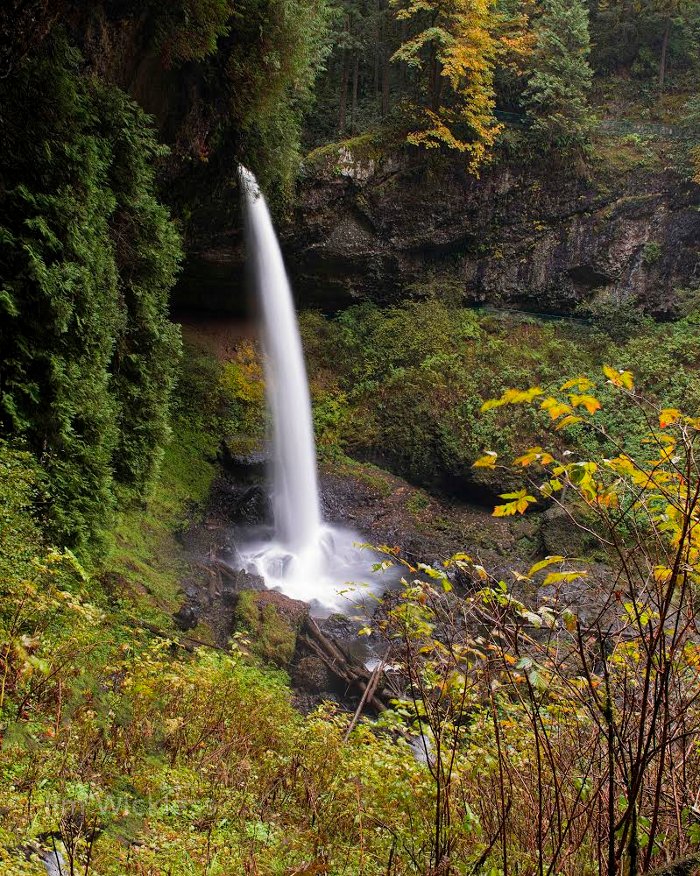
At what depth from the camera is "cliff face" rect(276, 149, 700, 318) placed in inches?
603

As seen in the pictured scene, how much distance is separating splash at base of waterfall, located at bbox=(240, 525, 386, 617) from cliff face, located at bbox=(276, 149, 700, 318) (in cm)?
757

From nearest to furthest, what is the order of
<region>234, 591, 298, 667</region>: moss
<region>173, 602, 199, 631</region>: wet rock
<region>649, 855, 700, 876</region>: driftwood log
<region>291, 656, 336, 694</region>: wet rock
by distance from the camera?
<region>649, 855, 700, 876</region>: driftwood log, <region>291, 656, 336, 694</region>: wet rock, <region>173, 602, 199, 631</region>: wet rock, <region>234, 591, 298, 667</region>: moss

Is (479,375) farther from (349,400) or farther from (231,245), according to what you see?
(231,245)

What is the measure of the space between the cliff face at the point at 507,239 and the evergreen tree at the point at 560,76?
1.02 meters

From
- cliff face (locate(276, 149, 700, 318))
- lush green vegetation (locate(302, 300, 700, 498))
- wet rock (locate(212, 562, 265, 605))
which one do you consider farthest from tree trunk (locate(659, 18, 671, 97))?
wet rock (locate(212, 562, 265, 605))

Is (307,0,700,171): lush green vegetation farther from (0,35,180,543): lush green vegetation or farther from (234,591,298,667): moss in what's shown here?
(234,591,298,667): moss

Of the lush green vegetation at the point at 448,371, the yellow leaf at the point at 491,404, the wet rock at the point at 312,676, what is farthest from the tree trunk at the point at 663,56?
the yellow leaf at the point at 491,404

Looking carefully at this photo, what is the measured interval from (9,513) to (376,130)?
14.6 m

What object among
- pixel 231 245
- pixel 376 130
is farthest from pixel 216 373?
pixel 376 130

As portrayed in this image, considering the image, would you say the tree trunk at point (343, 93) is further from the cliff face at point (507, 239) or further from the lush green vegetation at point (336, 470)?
the cliff face at point (507, 239)

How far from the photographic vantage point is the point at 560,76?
1544 centimetres

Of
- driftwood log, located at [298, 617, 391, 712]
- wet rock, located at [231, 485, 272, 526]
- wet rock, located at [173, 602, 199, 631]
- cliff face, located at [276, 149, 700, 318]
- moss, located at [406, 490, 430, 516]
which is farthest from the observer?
cliff face, located at [276, 149, 700, 318]

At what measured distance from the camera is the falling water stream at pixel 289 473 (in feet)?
34.7

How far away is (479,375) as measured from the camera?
47.7 ft
